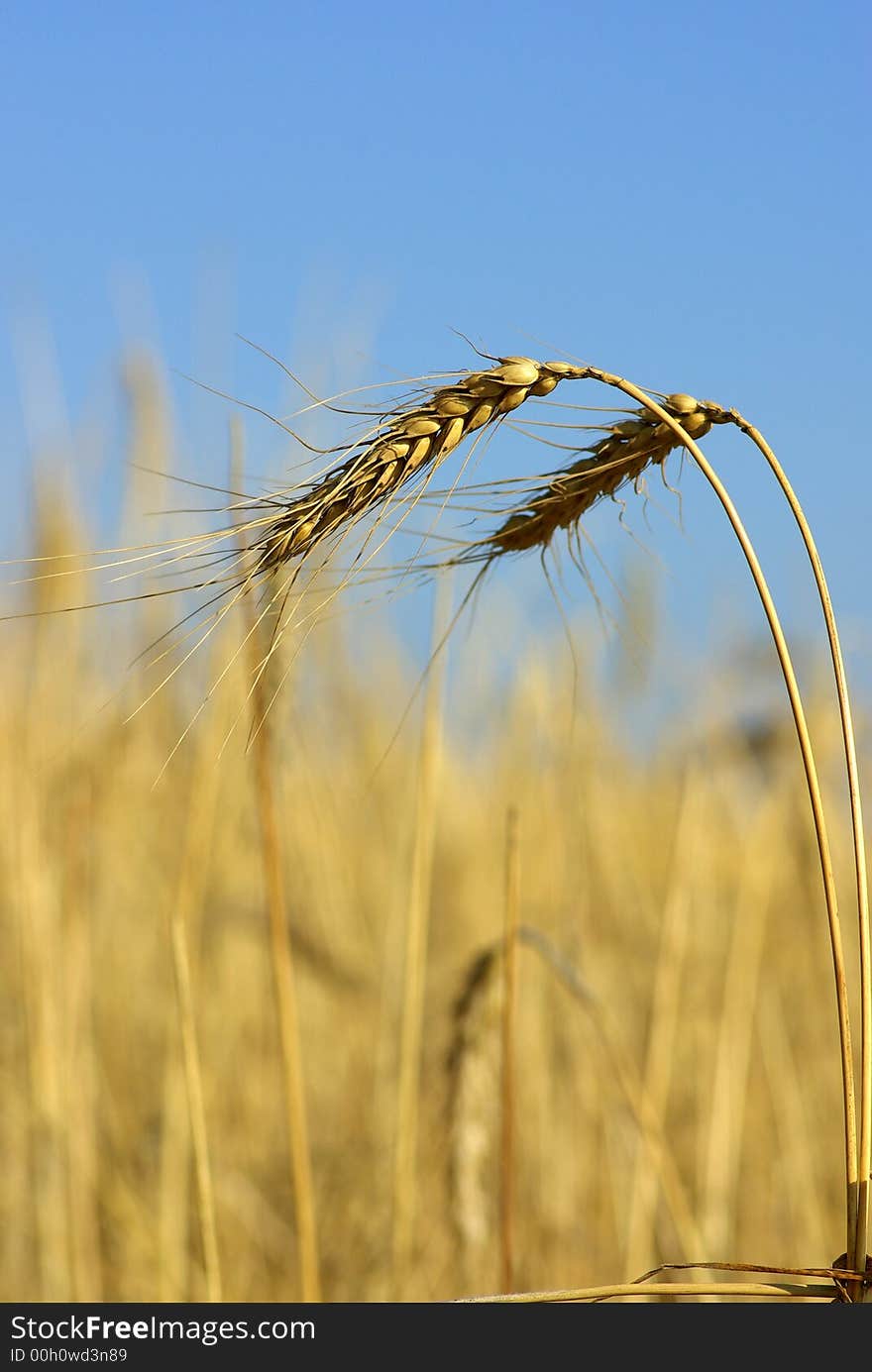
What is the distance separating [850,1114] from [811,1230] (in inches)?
46.0

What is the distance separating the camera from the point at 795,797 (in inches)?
66.1

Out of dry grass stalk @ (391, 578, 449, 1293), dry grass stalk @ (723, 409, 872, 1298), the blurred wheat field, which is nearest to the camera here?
dry grass stalk @ (723, 409, 872, 1298)

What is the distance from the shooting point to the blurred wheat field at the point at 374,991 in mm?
1282

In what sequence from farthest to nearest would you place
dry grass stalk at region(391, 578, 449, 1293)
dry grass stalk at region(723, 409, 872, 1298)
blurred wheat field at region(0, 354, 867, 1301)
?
blurred wheat field at region(0, 354, 867, 1301) < dry grass stalk at region(391, 578, 449, 1293) < dry grass stalk at region(723, 409, 872, 1298)

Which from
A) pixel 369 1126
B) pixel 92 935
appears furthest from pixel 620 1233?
pixel 92 935

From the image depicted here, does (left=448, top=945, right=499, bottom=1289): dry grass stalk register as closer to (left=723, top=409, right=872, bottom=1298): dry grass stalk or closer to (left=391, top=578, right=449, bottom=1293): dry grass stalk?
(left=391, top=578, right=449, bottom=1293): dry grass stalk

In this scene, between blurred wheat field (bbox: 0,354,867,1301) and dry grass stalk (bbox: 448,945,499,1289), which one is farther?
blurred wheat field (bbox: 0,354,867,1301)

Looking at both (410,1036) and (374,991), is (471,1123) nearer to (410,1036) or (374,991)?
(410,1036)

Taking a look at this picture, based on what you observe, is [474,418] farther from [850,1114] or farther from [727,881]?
[727,881]

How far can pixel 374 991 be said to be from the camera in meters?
1.90

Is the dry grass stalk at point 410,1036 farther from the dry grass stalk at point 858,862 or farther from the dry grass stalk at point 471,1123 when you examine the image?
the dry grass stalk at point 858,862

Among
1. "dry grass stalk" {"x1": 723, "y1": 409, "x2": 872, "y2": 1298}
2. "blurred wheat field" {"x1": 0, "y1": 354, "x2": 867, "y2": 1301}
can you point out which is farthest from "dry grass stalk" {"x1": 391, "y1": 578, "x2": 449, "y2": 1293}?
"dry grass stalk" {"x1": 723, "y1": 409, "x2": 872, "y2": 1298}

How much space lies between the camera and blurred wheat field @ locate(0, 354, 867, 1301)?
4.21 feet

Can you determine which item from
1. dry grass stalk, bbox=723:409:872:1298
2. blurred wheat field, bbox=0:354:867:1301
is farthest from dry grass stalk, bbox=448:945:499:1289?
dry grass stalk, bbox=723:409:872:1298
